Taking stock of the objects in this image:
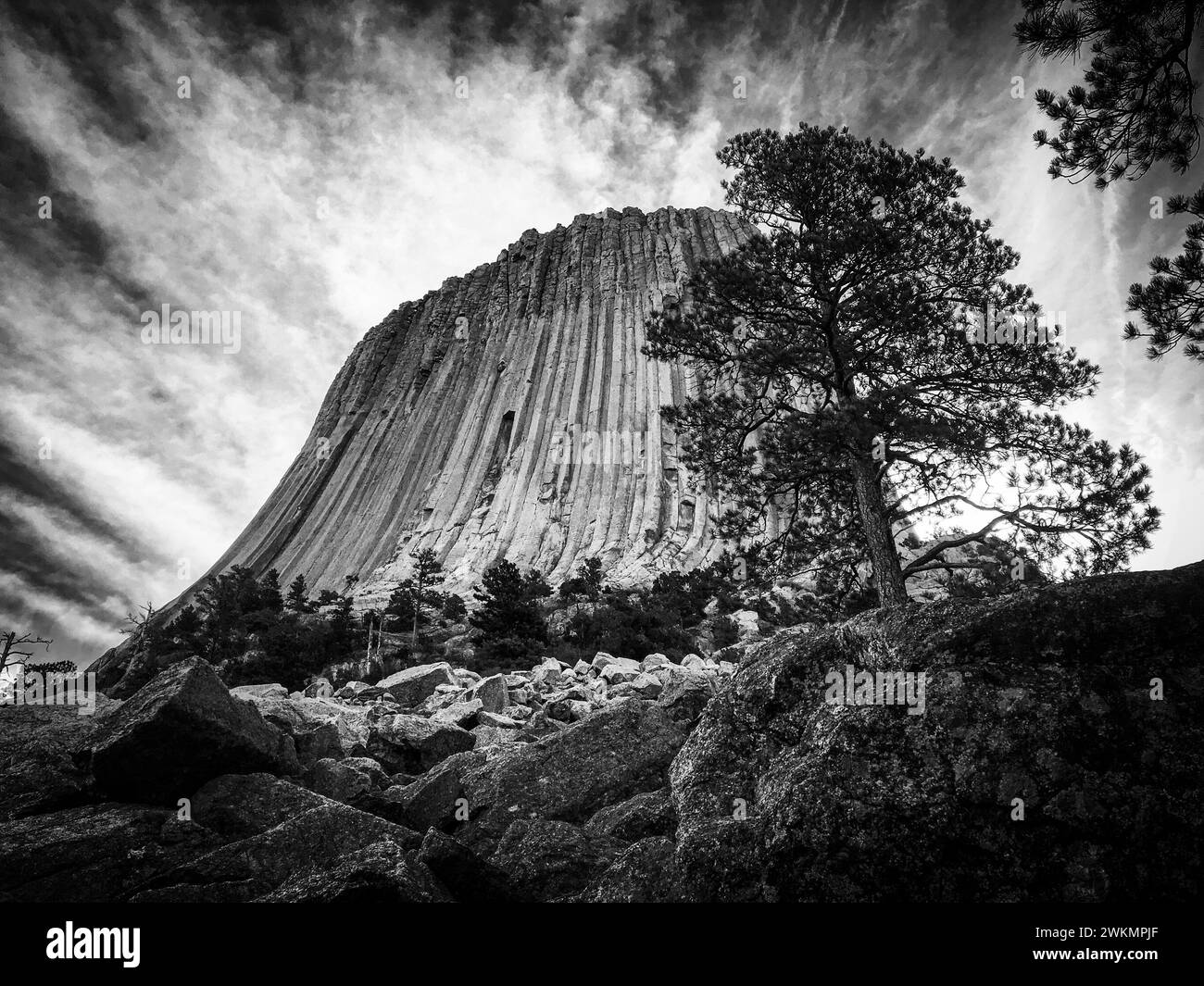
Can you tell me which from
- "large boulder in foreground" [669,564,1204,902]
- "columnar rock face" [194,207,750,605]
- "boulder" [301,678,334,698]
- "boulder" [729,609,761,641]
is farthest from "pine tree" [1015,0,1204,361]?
"columnar rock face" [194,207,750,605]

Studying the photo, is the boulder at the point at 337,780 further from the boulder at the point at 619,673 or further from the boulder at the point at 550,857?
the boulder at the point at 619,673

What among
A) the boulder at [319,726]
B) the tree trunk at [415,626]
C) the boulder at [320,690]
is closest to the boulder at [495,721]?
the boulder at [319,726]

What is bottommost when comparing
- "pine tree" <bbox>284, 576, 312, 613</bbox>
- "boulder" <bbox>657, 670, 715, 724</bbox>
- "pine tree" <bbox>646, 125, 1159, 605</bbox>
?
"boulder" <bbox>657, 670, 715, 724</bbox>

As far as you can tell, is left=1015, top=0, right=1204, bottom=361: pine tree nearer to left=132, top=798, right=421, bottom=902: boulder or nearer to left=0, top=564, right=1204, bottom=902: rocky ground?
left=0, top=564, right=1204, bottom=902: rocky ground

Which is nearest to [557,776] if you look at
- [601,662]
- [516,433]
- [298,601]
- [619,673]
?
[619,673]

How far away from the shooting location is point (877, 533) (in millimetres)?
8562

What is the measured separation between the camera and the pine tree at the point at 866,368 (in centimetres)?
809

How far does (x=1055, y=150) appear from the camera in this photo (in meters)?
4.87

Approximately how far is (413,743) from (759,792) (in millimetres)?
5082

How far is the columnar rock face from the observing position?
45.0 m

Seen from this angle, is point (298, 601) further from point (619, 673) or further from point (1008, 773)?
point (1008, 773)

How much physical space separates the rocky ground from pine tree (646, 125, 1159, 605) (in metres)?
4.82
